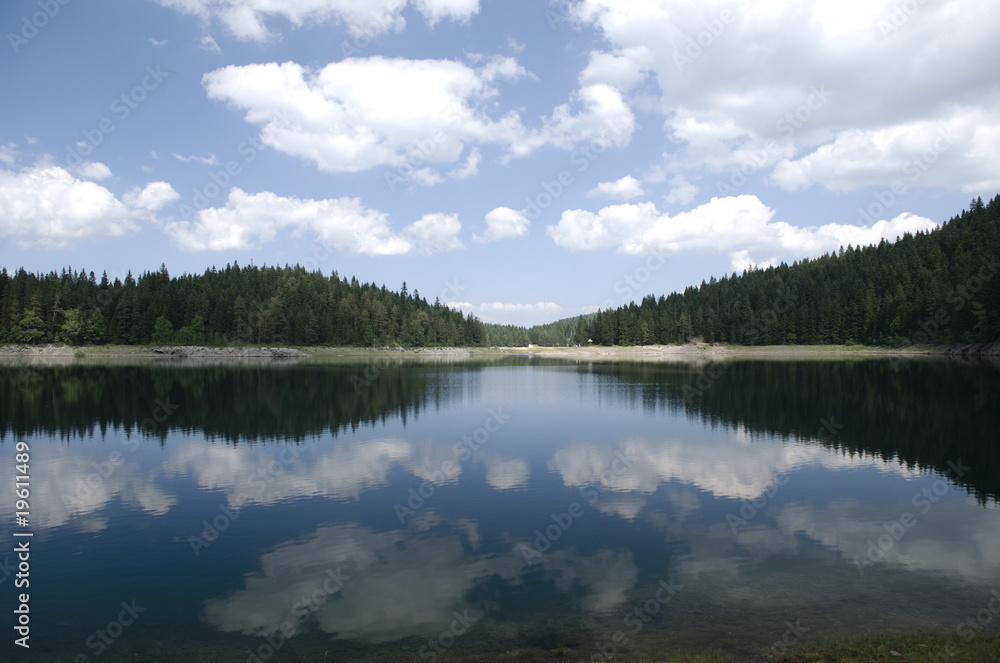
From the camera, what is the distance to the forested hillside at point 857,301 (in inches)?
3423

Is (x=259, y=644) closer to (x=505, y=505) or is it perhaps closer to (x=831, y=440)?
(x=505, y=505)

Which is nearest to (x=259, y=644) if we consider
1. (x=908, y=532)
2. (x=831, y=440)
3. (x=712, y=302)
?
(x=908, y=532)

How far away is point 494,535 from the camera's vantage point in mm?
13352

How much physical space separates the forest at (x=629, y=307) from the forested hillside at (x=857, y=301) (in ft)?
1.06

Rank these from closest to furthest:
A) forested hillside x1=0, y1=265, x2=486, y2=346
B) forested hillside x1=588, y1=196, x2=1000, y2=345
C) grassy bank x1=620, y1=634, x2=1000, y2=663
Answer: grassy bank x1=620, y1=634, x2=1000, y2=663
forested hillside x1=588, y1=196, x2=1000, y2=345
forested hillside x1=0, y1=265, x2=486, y2=346

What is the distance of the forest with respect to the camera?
3927 inches

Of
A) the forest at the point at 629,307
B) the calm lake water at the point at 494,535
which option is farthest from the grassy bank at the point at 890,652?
the forest at the point at 629,307

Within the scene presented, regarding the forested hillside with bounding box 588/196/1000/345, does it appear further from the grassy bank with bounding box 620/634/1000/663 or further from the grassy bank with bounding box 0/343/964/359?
the grassy bank with bounding box 620/634/1000/663

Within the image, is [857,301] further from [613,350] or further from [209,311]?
[209,311]

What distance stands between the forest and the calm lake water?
76.8 metres

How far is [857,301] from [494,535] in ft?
456

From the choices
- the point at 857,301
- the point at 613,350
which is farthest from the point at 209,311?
the point at 857,301

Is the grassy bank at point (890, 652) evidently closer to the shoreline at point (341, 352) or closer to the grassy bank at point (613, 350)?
the shoreline at point (341, 352)

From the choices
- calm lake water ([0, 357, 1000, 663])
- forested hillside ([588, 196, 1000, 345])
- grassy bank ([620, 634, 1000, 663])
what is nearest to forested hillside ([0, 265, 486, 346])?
forested hillside ([588, 196, 1000, 345])
